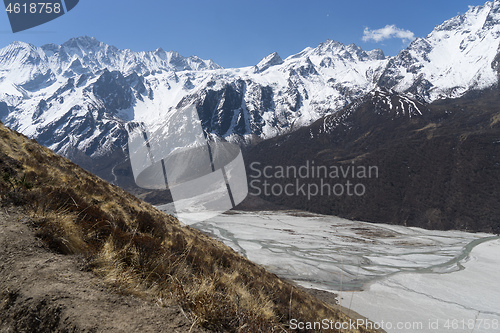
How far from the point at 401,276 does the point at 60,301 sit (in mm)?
47764

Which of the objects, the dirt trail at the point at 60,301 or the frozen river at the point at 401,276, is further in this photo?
the frozen river at the point at 401,276

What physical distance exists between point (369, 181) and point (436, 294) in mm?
137247

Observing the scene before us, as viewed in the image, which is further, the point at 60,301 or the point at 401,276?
the point at 401,276

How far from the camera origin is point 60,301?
283 cm

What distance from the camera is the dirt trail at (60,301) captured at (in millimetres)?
2656

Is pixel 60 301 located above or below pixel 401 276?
above

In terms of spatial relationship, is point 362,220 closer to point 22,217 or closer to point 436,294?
point 436,294

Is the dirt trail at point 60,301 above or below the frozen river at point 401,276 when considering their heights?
above

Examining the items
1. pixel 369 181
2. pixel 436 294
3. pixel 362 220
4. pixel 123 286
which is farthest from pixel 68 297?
pixel 369 181

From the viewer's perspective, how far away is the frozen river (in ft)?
82.7

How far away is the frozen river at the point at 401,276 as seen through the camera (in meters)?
25.2

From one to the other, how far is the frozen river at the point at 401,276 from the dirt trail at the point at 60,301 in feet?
24.6

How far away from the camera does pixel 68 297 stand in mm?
2922

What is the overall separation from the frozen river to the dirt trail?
7505 mm
